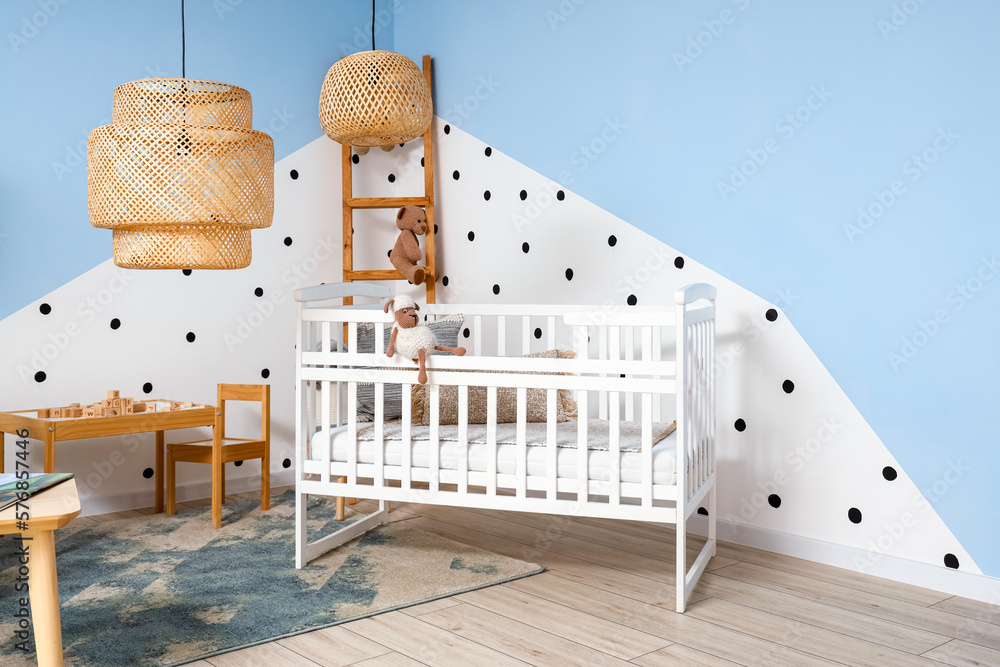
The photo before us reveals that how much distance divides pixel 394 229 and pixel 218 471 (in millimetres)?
1370

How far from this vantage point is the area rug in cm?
181

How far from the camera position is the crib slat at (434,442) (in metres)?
2.18

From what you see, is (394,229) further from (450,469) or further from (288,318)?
(450,469)

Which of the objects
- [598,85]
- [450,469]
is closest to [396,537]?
[450,469]

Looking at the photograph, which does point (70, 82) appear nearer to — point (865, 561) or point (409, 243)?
point (409, 243)

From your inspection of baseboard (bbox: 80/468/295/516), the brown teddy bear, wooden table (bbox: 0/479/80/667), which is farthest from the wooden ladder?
wooden table (bbox: 0/479/80/667)

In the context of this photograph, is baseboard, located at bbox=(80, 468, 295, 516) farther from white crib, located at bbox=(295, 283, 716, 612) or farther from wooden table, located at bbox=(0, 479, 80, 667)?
wooden table, located at bbox=(0, 479, 80, 667)

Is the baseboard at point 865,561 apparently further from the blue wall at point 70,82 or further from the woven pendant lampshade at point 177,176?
the blue wall at point 70,82

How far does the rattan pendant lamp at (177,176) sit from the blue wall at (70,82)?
3.56 feet

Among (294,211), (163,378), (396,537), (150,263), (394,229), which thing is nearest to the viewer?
(150,263)

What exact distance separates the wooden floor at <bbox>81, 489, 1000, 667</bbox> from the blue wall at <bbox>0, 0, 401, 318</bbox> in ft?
5.76

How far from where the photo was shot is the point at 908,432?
86.7 inches

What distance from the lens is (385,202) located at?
3.44m

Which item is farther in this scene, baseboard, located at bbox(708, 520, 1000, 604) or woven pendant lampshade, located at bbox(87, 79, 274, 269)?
baseboard, located at bbox(708, 520, 1000, 604)
